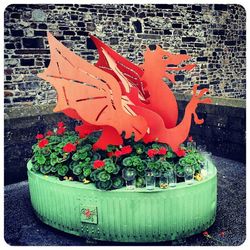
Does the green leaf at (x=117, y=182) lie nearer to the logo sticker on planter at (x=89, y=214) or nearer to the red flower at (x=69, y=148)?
the logo sticker on planter at (x=89, y=214)

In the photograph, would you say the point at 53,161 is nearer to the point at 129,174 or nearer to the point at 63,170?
the point at 63,170

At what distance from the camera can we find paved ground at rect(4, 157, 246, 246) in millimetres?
3719

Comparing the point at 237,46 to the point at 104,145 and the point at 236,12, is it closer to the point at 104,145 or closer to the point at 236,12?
the point at 236,12

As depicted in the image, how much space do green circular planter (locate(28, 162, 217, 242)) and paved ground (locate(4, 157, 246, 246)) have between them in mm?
121

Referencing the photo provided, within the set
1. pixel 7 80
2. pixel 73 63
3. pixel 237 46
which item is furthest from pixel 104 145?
pixel 237 46

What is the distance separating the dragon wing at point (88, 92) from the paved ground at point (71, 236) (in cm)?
135

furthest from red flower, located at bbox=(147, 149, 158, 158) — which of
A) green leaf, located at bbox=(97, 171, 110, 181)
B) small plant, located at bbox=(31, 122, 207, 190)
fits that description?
green leaf, located at bbox=(97, 171, 110, 181)

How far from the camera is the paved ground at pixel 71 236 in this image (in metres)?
3.72

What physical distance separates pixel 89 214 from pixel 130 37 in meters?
5.42

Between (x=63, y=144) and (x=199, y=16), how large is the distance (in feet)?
20.6

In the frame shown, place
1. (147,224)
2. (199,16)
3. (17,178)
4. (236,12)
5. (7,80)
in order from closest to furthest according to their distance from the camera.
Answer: (147,224), (17,178), (7,80), (199,16), (236,12)

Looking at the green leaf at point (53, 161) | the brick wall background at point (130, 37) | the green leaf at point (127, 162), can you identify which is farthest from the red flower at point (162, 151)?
the brick wall background at point (130, 37)

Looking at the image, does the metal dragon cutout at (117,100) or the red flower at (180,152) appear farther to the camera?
the red flower at (180,152)

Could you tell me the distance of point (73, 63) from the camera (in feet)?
12.5
